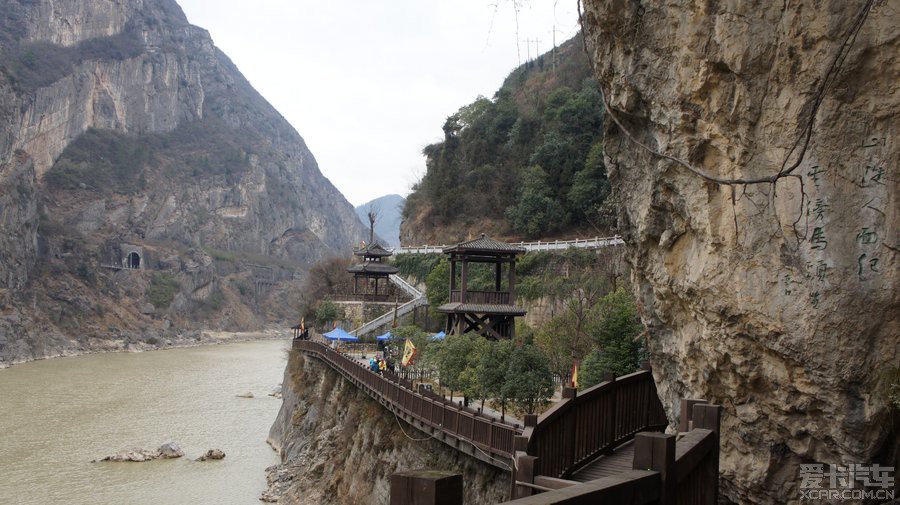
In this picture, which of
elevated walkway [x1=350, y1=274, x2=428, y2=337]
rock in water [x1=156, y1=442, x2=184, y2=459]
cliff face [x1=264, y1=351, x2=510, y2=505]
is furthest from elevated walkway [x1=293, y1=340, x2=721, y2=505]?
elevated walkway [x1=350, y1=274, x2=428, y2=337]

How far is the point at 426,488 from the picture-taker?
6.43 ft

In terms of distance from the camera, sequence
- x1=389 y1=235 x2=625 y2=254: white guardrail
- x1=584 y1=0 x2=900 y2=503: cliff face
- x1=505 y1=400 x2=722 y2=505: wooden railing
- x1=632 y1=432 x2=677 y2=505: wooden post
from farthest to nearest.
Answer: x1=389 y1=235 x2=625 y2=254: white guardrail, x1=584 y1=0 x2=900 y2=503: cliff face, x1=632 y1=432 x2=677 y2=505: wooden post, x1=505 y1=400 x2=722 y2=505: wooden railing

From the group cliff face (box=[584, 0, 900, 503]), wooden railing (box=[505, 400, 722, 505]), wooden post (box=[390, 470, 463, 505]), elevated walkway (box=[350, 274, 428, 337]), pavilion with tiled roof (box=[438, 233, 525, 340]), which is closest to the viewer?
wooden post (box=[390, 470, 463, 505])

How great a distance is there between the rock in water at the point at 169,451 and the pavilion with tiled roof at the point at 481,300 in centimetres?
1064

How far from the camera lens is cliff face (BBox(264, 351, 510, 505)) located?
42.4 ft

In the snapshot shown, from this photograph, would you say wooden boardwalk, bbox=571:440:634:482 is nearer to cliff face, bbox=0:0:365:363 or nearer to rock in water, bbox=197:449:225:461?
rock in water, bbox=197:449:225:461

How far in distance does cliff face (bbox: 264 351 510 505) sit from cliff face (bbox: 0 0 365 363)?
3896 centimetres

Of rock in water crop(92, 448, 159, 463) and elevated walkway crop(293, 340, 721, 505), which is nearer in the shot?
elevated walkway crop(293, 340, 721, 505)

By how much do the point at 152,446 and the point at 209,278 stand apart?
80.9 meters

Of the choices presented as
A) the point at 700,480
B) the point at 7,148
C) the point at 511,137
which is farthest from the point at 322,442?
the point at 7,148

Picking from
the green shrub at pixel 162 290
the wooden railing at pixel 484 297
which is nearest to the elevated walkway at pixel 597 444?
the wooden railing at pixel 484 297

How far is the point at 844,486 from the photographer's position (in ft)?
20.4

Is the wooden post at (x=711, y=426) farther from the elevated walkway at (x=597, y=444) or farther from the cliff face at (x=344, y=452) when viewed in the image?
the cliff face at (x=344, y=452)

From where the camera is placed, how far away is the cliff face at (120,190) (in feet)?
236
